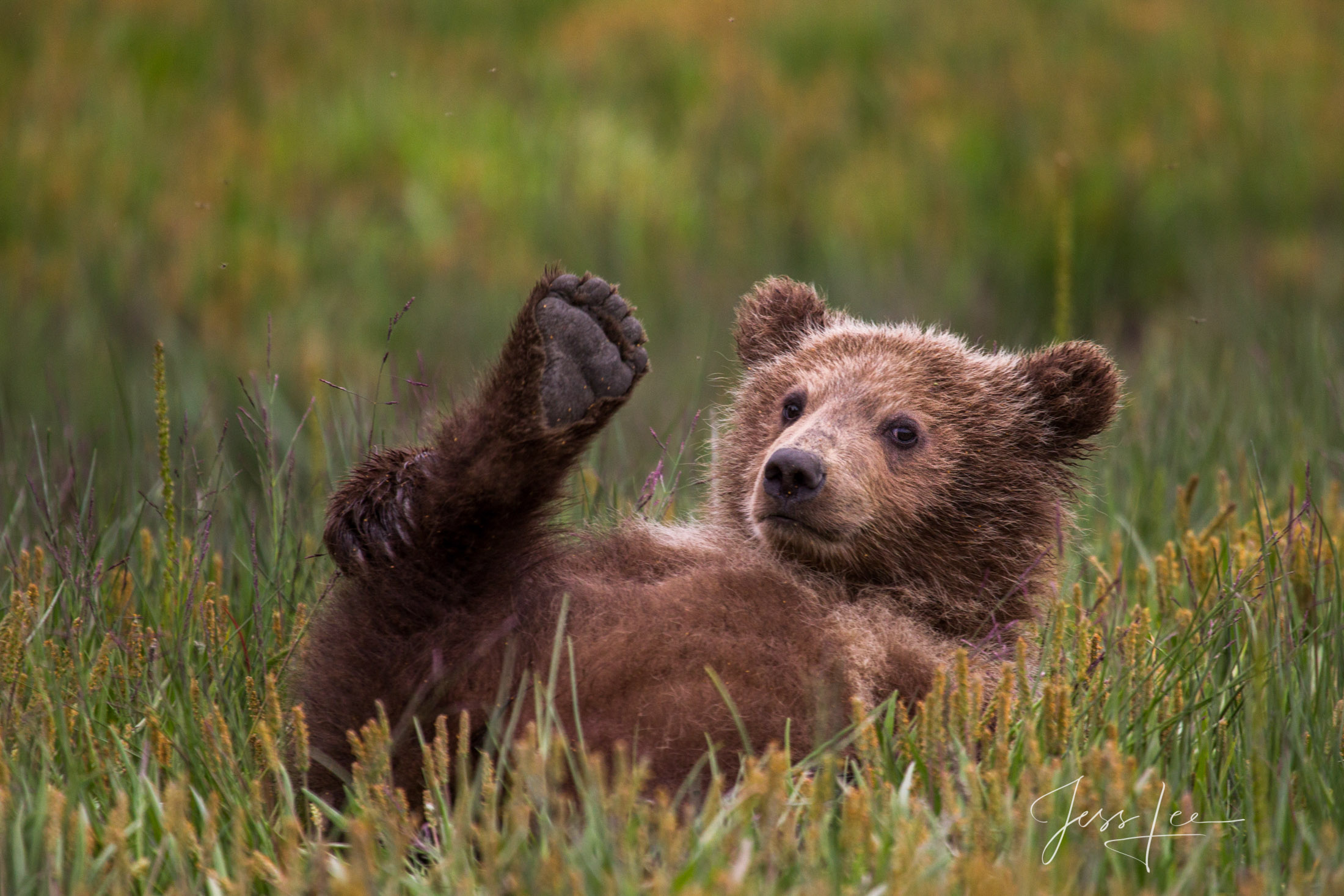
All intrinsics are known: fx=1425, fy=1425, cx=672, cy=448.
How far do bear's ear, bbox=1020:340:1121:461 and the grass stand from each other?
35cm

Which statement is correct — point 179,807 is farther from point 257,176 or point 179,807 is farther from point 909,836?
point 257,176

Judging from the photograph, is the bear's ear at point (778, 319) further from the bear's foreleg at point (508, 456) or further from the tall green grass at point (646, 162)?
the tall green grass at point (646, 162)

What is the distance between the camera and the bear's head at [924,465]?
3178mm

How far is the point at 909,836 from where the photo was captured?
6.93 ft

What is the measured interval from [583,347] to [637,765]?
854 mm

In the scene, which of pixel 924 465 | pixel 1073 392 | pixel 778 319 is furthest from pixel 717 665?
pixel 778 319

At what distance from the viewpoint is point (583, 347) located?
2.79 metres

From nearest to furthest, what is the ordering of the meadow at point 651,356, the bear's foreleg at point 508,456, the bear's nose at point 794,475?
the meadow at point 651,356 < the bear's foreleg at point 508,456 < the bear's nose at point 794,475

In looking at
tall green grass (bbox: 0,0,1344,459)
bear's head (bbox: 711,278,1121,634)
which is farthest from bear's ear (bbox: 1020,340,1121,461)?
tall green grass (bbox: 0,0,1344,459)

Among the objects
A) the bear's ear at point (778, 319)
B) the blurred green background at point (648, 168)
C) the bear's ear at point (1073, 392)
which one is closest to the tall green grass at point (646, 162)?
the blurred green background at point (648, 168)

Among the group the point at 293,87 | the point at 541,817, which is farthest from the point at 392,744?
the point at 293,87

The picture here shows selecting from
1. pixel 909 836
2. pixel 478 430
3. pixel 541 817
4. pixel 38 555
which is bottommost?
pixel 38 555

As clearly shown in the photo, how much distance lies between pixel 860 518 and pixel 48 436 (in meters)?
2.03

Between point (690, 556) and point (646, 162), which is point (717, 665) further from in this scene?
point (646, 162)
